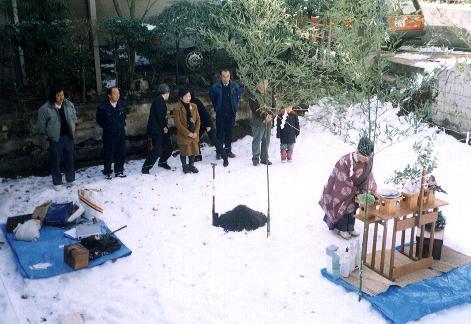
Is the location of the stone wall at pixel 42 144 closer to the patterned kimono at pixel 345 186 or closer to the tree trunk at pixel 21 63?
the tree trunk at pixel 21 63

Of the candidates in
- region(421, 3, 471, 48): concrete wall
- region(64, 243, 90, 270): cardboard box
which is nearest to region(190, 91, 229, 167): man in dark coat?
region(64, 243, 90, 270): cardboard box

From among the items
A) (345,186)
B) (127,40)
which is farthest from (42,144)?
(345,186)

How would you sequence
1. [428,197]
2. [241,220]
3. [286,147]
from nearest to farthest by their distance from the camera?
[428,197] → [241,220] → [286,147]

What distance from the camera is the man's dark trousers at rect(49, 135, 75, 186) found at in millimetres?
9586

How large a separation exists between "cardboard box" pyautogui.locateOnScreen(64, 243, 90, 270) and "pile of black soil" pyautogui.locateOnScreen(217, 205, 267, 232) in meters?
2.25

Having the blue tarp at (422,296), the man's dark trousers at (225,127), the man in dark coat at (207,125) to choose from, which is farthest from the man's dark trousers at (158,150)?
the blue tarp at (422,296)

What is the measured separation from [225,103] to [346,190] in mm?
4108

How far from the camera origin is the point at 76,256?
699cm

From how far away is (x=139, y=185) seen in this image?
32.9ft

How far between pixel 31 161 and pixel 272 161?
4.92m

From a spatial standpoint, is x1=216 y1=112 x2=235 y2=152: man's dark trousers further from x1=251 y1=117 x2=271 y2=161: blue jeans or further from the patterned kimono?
the patterned kimono

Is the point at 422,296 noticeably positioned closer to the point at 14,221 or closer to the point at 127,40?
the point at 14,221

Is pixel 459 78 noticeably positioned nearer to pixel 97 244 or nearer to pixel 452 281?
pixel 452 281

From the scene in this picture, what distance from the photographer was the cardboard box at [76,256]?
7.01 m
